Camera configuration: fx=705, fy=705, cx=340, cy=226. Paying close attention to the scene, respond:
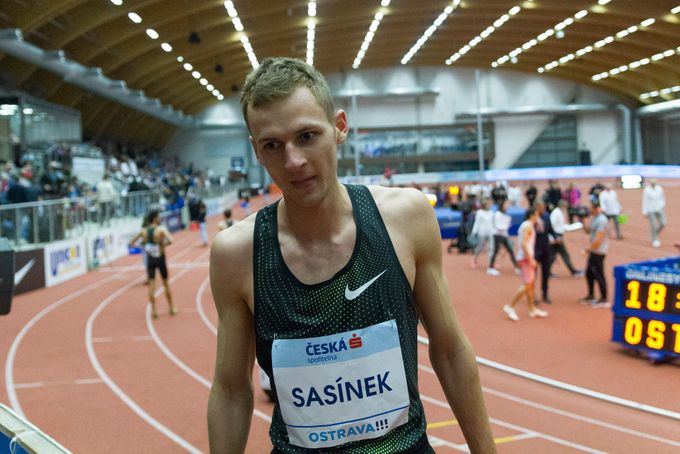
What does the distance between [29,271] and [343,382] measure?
1836 cm

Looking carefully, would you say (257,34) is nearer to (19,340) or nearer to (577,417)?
(19,340)

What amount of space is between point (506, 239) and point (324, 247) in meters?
16.4

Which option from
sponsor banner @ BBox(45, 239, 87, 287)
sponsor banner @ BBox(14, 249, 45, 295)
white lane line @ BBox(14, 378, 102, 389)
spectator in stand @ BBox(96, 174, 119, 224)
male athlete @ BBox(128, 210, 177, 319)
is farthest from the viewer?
spectator in stand @ BBox(96, 174, 119, 224)

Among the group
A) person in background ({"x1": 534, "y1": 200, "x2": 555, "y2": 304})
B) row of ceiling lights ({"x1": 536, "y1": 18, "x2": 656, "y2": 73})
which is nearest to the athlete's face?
person in background ({"x1": 534, "y1": 200, "x2": 555, "y2": 304})

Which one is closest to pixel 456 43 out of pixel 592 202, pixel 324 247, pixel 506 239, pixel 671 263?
pixel 506 239

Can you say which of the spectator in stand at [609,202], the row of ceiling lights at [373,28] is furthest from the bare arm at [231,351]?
the row of ceiling lights at [373,28]

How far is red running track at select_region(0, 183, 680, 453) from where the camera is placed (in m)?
7.39

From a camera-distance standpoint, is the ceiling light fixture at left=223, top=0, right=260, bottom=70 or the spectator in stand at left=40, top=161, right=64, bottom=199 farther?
the ceiling light fixture at left=223, top=0, right=260, bottom=70

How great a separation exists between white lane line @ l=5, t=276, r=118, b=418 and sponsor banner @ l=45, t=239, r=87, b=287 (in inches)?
43.2

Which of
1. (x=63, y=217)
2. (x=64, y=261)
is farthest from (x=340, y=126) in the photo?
(x=64, y=261)

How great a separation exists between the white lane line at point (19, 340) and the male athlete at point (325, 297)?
7.16 m

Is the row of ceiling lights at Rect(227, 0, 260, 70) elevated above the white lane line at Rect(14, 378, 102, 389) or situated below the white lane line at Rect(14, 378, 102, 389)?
above

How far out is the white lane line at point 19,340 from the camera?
9102mm

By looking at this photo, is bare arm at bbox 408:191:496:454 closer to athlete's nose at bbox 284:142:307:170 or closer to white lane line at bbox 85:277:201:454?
athlete's nose at bbox 284:142:307:170
